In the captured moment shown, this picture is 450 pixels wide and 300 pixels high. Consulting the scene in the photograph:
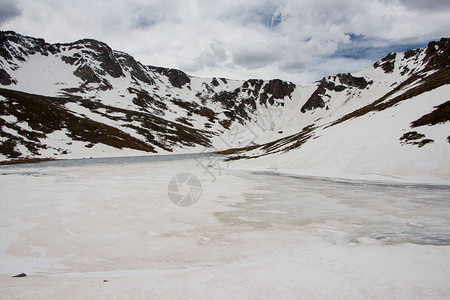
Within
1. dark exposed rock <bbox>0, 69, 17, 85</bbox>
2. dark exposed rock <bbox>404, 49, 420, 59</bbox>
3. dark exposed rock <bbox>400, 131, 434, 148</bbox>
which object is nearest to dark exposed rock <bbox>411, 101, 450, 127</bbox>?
dark exposed rock <bbox>400, 131, 434, 148</bbox>

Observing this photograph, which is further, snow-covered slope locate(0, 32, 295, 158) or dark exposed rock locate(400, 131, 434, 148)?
snow-covered slope locate(0, 32, 295, 158)

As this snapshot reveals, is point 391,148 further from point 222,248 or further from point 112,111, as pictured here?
point 112,111

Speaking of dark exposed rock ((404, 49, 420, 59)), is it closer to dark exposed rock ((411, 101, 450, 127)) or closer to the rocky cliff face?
the rocky cliff face

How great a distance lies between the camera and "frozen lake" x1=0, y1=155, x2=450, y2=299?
5465 millimetres

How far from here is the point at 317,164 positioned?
1489 inches

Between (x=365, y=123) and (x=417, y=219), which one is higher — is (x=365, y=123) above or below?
above

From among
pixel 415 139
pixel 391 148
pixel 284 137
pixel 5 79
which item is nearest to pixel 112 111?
pixel 5 79

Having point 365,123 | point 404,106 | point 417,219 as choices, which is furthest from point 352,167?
point 417,219

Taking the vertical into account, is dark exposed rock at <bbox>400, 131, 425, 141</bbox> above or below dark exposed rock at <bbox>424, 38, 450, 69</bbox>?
below

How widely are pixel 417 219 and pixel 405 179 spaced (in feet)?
59.2

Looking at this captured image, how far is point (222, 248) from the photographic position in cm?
A: 861

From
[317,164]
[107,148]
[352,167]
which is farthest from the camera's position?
[107,148]

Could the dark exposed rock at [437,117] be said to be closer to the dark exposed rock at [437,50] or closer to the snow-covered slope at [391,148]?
the snow-covered slope at [391,148]

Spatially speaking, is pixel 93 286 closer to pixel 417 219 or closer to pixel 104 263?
pixel 104 263
